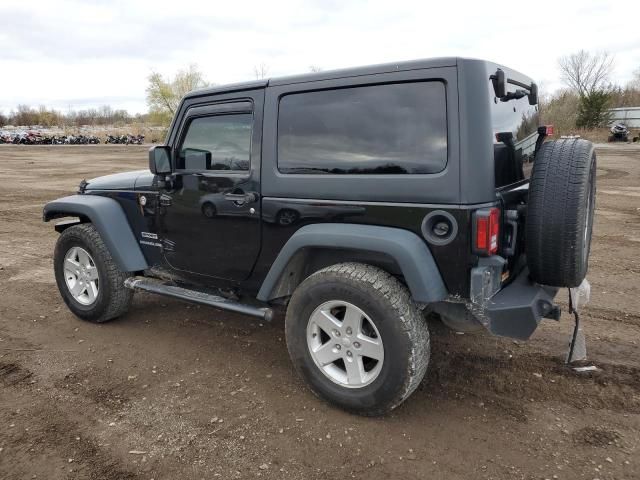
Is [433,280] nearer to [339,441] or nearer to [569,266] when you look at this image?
[569,266]

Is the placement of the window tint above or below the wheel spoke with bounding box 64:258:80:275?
above

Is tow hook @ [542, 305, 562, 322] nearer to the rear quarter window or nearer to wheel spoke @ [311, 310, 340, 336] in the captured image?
the rear quarter window

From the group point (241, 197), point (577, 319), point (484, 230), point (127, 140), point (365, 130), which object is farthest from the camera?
point (127, 140)

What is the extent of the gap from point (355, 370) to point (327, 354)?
20 centimetres

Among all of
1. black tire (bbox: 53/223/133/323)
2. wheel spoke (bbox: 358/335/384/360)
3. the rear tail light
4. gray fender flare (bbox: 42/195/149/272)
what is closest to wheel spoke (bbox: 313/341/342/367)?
wheel spoke (bbox: 358/335/384/360)

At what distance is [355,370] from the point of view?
2.89 metres

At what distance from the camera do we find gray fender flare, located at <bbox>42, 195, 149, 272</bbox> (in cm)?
406

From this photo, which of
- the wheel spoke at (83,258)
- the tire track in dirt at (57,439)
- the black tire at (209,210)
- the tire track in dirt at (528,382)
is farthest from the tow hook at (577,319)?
the wheel spoke at (83,258)

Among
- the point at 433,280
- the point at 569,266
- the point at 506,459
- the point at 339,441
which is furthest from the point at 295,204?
the point at 506,459

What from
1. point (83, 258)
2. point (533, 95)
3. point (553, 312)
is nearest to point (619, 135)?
point (533, 95)

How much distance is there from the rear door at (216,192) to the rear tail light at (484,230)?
1.46 metres

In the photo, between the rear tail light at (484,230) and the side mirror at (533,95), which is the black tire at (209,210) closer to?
the rear tail light at (484,230)

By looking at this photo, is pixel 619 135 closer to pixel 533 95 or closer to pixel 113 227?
pixel 533 95

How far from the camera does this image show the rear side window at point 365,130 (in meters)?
2.63
